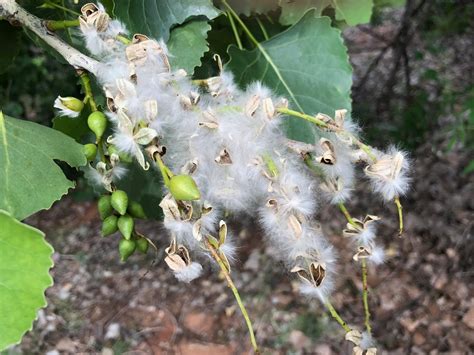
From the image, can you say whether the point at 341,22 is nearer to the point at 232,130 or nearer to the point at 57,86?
the point at 232,130

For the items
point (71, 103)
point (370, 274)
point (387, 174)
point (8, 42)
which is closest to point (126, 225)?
point (71, 103)

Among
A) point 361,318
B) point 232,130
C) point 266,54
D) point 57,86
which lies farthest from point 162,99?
point 57,86

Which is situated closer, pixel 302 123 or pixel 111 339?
pixel 302 123

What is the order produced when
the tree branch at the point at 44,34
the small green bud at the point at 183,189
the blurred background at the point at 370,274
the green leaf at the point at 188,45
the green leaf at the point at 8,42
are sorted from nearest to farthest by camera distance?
the small green bud at the point at 183,189 → the tree branch at the point at 44,34 → the green leaf at the point at 188,45 → the green leaf at the point at 8,42 → the blurred background at the point at 370,274

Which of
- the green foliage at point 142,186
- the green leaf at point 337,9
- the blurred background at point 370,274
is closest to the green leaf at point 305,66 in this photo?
the green leaf at point 337,9

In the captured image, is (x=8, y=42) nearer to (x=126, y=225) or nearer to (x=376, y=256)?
(x=126, y=225)

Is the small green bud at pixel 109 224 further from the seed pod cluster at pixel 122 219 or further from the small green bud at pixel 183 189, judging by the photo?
the small green bud at pixel 183 189

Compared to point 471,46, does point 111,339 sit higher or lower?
lower

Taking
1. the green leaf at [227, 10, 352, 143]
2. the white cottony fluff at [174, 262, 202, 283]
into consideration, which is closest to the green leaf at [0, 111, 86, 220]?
the white cottony fluff at [174, 262, 202, 283]
